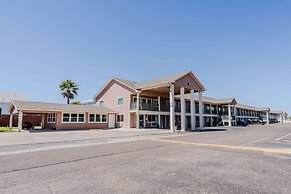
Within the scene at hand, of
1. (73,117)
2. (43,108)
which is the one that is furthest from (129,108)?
(43,108)

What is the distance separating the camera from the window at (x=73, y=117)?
2914 cm

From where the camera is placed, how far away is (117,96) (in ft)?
116

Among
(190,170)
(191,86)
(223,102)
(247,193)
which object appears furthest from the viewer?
(223,102)

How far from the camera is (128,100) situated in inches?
1294

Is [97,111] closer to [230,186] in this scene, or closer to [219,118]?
[230,186]

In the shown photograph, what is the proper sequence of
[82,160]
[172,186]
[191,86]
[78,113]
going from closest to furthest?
1. [172,186]
2. [82,160]
3. [78,113]
4. [191,86]

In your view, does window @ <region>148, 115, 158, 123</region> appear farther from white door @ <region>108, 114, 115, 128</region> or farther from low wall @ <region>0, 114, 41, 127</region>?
low wall @ <region>0, 114, 41, 127</region>

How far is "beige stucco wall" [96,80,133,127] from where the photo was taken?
32.9 m

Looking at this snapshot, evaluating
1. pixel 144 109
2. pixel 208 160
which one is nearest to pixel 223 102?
pixel 144 109

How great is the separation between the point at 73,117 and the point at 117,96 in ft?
27.9

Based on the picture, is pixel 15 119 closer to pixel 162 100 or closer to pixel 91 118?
pixel 91 118

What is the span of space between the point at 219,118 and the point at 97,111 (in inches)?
1342

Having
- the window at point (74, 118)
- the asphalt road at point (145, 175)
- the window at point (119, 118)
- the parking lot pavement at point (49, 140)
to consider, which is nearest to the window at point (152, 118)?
the window at point (119, 118)

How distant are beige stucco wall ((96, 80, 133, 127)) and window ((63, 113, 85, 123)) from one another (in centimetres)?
640
